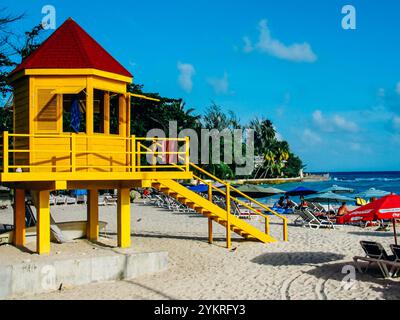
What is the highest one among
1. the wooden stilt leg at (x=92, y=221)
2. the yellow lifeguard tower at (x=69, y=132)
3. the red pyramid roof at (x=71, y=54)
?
the red pyramid roof at (x=71, y=54)

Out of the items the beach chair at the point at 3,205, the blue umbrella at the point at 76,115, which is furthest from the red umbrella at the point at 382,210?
the beach chair at the point at 3,205

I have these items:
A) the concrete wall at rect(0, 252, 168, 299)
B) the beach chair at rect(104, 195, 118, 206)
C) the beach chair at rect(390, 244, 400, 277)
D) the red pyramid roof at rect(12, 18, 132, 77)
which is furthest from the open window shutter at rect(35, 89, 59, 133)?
the beach chair at rect(104, 195, 118, 206)

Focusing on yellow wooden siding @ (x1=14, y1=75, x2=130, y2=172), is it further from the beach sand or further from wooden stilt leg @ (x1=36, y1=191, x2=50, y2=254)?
the beach sand

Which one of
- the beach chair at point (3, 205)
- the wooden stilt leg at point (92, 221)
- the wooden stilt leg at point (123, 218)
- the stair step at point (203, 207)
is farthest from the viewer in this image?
the beach chair at point (3, 205)

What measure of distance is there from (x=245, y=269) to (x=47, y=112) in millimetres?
6862

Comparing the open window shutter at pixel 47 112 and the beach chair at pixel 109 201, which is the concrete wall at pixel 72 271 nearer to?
the open window shutter at pixel 47 112

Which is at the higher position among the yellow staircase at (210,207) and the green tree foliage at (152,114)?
the green tree foliage at (152,114)

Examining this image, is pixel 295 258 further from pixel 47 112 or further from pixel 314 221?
pixel 47 112

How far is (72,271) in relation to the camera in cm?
1239

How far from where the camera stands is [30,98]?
13891 mm

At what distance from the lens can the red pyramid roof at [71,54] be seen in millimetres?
14027

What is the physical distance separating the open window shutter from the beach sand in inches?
133

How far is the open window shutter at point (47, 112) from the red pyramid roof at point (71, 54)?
0.76 meters

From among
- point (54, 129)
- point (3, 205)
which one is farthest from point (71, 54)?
point (3, 205)
